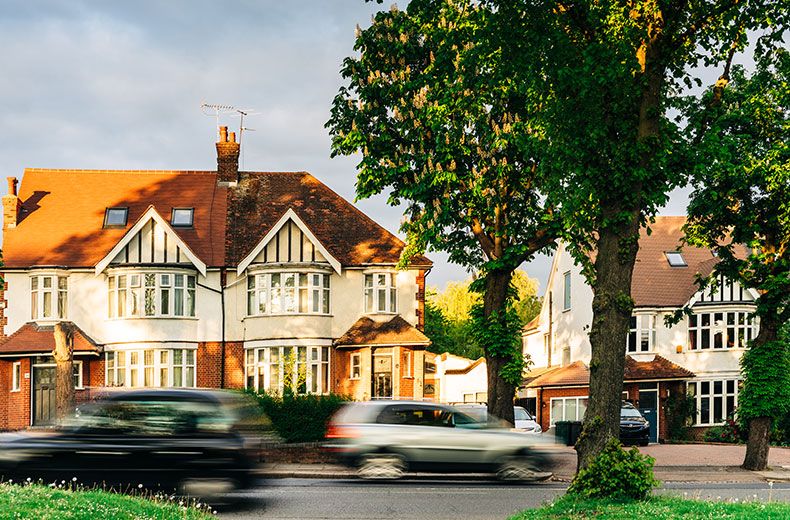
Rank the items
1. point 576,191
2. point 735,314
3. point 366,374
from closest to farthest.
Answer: point 576,191
point 366,374
point 735,314

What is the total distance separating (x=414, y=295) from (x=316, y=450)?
14793mm

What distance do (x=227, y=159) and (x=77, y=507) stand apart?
121 feet

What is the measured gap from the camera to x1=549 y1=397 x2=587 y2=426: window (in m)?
48.6

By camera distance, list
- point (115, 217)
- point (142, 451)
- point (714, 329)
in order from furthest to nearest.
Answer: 1. point (714, 329)
2. point (115, 217)
3. point (142, 451)

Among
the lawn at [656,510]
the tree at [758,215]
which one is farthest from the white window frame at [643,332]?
the lawn at [656,510]

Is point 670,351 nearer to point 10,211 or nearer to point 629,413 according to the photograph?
point 629,413

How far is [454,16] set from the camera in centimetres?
2881

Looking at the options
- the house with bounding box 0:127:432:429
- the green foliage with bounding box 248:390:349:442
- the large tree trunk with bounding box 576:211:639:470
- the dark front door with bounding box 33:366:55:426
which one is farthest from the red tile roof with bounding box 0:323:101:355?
the large tree trunk with bounding box 576:211:639:470

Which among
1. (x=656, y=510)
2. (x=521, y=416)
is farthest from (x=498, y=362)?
(x=656, y=510)

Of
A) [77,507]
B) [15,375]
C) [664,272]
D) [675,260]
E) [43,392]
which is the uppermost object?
[675,260]

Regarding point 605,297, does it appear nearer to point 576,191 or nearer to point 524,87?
point 576,191

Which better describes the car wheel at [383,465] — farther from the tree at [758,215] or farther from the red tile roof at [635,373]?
the red tile roof at [635,373]

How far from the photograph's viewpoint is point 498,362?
31.5 metres

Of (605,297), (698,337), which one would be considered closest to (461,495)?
(605,297)
